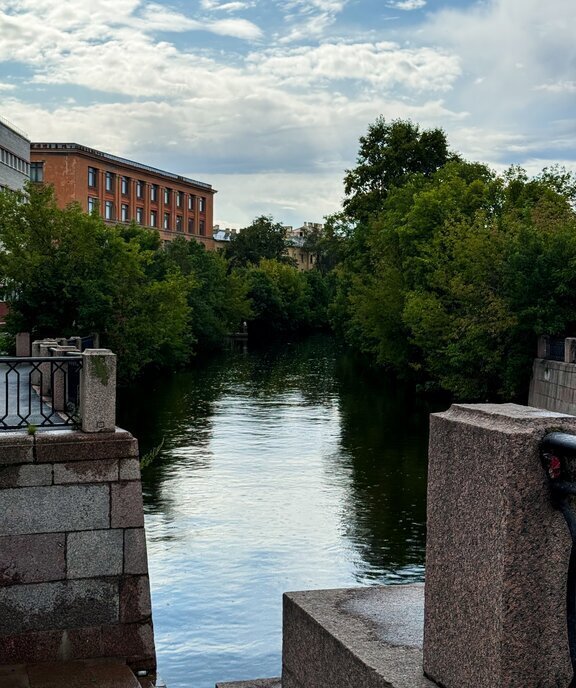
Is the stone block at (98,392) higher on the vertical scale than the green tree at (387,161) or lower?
lower

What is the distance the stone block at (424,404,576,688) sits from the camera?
293cm

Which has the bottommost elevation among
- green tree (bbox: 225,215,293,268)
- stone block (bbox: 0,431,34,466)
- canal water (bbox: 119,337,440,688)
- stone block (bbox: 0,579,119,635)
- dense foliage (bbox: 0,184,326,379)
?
canal water (bbox: 119,337,440,688)

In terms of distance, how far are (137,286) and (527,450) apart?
40.1 meters

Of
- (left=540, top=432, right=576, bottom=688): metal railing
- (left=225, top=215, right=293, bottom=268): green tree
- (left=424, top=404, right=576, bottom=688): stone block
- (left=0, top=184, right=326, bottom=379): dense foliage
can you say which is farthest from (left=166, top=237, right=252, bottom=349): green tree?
(left=540, top=432, right=576, bottom=688): metal railing

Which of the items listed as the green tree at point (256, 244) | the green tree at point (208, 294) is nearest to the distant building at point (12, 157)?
the green tree at point (208, 294)

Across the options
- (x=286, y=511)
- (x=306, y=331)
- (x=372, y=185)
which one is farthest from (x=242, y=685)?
(x=306, y=331)

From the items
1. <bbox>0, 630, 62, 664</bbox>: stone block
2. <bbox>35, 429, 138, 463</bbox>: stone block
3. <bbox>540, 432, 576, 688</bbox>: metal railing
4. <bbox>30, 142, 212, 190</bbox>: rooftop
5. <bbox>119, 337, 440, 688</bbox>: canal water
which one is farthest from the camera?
<bbox>30, 142, 212, 190</bbox>: rooftop

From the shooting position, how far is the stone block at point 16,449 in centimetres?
984

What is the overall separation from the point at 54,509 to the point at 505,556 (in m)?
7.66

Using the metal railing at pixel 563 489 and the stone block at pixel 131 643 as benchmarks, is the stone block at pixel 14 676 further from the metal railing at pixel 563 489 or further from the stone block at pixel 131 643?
the metal railing at pixel 563 489

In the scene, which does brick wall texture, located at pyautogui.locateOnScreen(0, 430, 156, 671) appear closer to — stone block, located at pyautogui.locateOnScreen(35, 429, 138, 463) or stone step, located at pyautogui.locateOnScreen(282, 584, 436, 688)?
stone block, located at pyautogui.locateOnScreen(35, 429, 138, 463)

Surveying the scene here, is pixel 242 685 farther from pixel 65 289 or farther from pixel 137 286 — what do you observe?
pixel 137 286

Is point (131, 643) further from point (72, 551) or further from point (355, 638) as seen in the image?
point (355, 638)

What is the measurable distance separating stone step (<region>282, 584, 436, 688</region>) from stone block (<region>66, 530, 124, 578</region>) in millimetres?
5710
